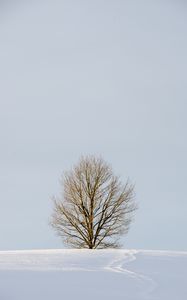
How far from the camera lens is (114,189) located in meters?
32.7

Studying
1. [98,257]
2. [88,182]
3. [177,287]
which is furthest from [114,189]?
[177,287]

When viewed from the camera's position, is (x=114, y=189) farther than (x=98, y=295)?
Yes

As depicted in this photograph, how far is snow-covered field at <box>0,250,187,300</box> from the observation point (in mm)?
9367

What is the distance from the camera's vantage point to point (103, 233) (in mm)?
31984

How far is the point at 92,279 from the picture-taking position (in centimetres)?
1130

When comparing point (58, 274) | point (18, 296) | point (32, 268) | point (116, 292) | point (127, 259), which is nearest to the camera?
point (18, 296)

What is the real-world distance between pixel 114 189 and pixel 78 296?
2348 centimetres

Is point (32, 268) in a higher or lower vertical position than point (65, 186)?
lower

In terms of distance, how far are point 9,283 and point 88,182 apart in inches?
878

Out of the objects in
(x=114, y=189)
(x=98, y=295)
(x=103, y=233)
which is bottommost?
(x=98, y=295)

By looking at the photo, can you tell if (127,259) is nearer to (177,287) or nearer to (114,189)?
(177,287)

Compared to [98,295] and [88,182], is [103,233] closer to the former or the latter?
[88,182]

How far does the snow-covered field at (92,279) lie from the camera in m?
9.37

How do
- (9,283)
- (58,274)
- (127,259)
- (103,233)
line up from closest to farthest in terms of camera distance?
1. (9,283)
2. (58,274)
3. (127,259)
4. (103,233)
